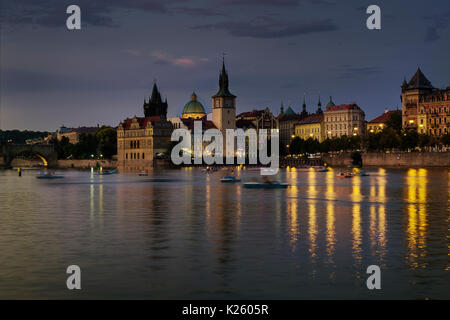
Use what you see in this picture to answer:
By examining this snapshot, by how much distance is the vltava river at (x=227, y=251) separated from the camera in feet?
65.3

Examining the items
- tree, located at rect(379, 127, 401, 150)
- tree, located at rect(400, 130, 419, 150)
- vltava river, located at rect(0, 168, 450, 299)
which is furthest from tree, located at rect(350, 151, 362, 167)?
vltava river, located at rect(0, 168, 450, 299)

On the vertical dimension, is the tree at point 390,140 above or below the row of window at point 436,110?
below

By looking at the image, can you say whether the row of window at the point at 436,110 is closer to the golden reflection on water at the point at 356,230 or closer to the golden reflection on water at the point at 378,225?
the golden reflection on water at the point at 378,225

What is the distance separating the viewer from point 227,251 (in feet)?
88.5

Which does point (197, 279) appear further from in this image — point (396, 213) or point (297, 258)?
point (396, 213)

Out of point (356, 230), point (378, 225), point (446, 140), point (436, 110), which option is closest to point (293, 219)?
point (378, 225)

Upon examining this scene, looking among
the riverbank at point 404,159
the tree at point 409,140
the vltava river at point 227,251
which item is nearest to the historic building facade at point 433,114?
the tree at point 409,140

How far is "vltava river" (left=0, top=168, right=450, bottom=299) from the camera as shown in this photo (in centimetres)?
1989

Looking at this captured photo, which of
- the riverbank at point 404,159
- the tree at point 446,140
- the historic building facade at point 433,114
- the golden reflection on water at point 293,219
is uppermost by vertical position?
the historic building facade at point 433,114

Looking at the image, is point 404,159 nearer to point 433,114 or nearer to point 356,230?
point 433,114
